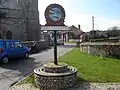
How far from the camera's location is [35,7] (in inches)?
2340

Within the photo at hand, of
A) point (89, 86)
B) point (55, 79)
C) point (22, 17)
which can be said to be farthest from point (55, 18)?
point (22, 17)

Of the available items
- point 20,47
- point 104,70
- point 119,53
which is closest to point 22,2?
point 20,47

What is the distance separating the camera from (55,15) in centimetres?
1029

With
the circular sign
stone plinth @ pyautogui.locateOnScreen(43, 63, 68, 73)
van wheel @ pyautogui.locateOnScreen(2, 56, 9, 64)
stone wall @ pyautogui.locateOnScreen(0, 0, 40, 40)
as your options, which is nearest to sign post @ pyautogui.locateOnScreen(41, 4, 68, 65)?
the circular sign

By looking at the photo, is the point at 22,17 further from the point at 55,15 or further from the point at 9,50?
the point at 55,15

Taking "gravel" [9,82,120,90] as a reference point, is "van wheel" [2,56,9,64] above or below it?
above

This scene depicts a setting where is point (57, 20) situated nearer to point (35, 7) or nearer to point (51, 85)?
point (51, 85)

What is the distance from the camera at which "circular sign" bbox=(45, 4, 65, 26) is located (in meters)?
10.2

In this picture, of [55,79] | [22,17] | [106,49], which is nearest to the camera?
[55,79]

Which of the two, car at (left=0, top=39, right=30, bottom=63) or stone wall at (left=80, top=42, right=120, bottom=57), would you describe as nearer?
car at (left=0, top=39, right=30, bottom=63)

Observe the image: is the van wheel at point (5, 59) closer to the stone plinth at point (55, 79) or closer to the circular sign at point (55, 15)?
A: the circular sign at point (55, 15)

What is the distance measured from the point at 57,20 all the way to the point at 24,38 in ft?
140

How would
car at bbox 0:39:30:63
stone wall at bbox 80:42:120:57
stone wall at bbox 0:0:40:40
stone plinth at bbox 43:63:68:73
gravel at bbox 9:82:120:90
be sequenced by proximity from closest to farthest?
1. gravel at bbox 9:82:120:90
2. stone plinth at bbox 43:63:68:73
3. car at bbox 0:39:30:63
4. stone wall at bbox 80:42:120:57
5. stone wall at bbox 0:0:40:40

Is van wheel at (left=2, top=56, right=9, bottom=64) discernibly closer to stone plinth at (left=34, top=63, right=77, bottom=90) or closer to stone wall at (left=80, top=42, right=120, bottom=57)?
stone wall at (left=80, top=42, right=120, bottom=57)
